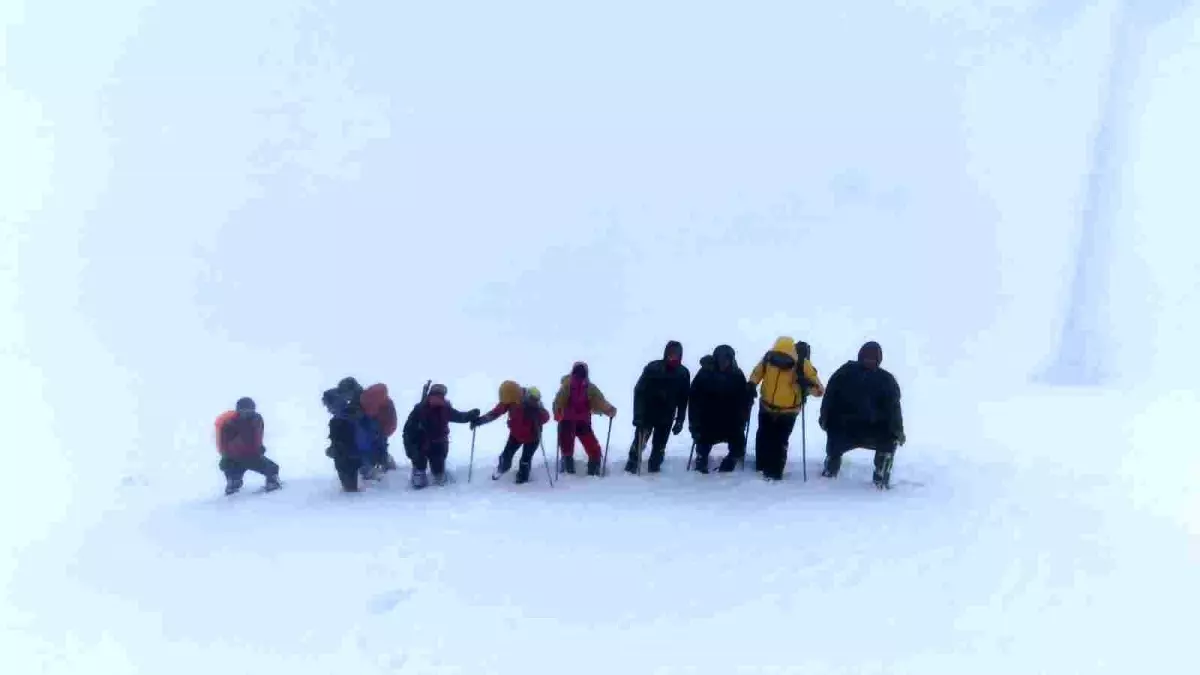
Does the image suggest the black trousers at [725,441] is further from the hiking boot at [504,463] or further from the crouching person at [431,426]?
the crouching person at [431,426]

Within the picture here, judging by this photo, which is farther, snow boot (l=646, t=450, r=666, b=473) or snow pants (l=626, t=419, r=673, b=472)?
snow boot (l=646, t=450, r=666, b=473)

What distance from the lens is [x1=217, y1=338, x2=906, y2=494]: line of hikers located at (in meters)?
7.50

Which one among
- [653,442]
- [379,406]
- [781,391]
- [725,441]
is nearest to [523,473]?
[653,442]

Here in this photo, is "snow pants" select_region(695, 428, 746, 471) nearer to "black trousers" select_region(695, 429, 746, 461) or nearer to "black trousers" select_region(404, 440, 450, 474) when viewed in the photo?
"black trousers" select_region(695, 429, 746, 461)

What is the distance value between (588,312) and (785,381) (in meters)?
39.3

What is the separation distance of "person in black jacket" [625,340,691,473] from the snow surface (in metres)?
0.62

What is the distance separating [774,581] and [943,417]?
1057 centimetres

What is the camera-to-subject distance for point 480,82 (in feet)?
323

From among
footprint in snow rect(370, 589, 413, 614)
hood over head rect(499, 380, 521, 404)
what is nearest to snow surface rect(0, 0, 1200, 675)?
footprint in snow rect(370, 589, 413, 614)

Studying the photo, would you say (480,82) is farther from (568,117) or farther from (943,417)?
(943,417)

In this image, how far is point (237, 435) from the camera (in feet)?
28.3

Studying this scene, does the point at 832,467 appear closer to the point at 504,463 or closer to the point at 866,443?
the point at 866,443

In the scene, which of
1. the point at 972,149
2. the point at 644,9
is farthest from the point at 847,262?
the point at 644,9

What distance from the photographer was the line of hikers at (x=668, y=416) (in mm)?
7500
